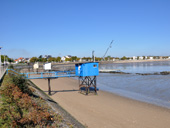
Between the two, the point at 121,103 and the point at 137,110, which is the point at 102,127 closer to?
the point at 137,110

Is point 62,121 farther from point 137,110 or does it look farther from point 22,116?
point 137,110

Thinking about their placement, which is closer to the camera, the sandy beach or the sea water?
the sandy beach

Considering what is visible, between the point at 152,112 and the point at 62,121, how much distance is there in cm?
923

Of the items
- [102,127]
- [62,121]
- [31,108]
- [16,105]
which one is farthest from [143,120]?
[16,105]

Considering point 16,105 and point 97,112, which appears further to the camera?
point 97,112

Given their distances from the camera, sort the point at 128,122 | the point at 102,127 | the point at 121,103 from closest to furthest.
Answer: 1. the point at 102,127
2. the point at 128,122
3. the point at 121,103

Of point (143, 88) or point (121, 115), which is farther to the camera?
point (143, 88)

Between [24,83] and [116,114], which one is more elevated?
[24,83]

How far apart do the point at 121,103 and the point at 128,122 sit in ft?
20.0

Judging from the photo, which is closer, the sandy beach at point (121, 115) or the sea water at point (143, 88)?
the sandy beach at point (121, 115)

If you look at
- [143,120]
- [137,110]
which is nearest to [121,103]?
[137,110]

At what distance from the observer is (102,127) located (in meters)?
12.1

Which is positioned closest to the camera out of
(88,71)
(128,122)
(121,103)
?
(128,122)

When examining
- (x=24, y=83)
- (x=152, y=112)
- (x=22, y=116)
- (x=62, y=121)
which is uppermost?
(x=24, y=83)
